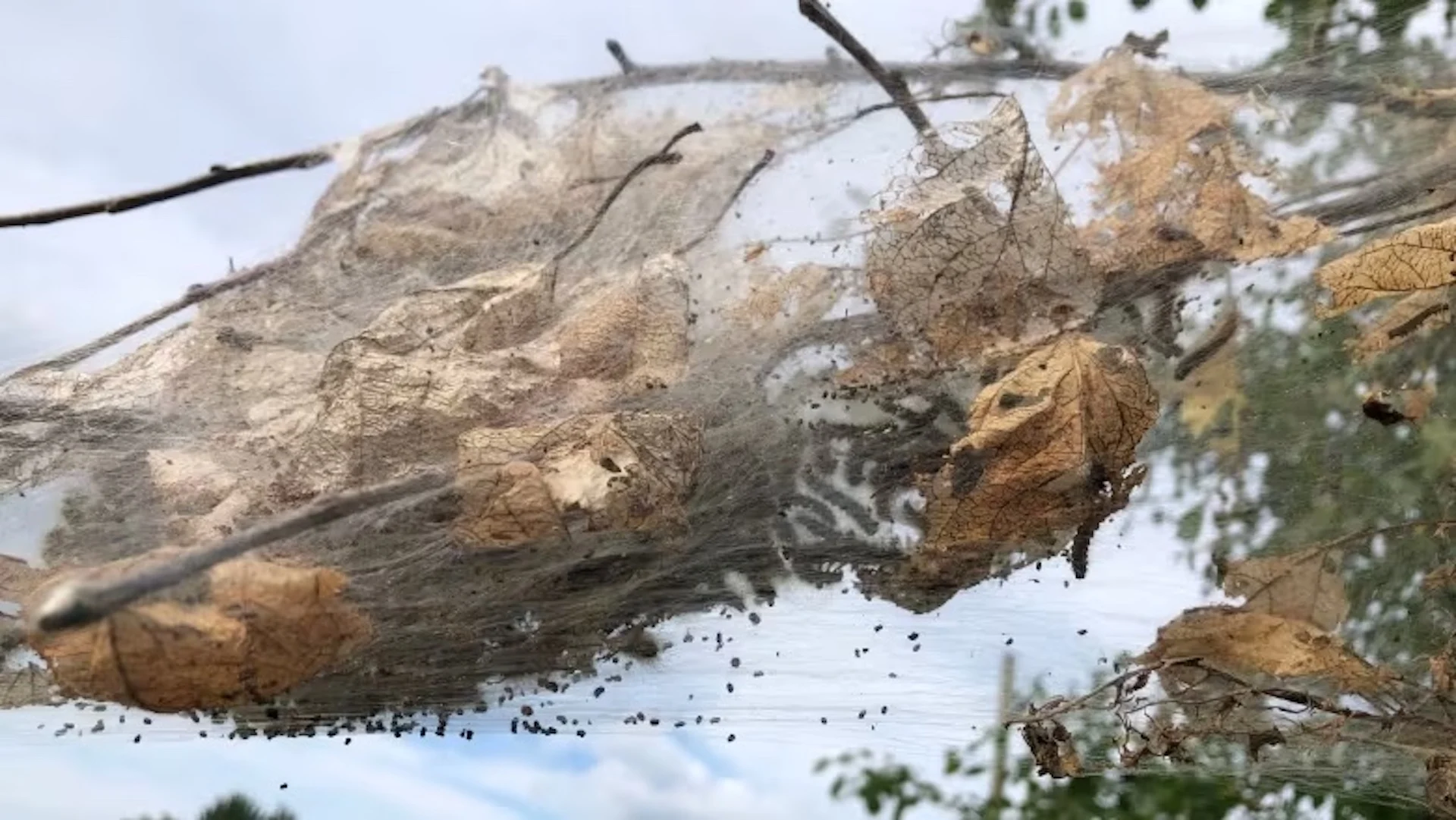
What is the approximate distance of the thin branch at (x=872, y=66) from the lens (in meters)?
1.33

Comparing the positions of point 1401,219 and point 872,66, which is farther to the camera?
point 872,66

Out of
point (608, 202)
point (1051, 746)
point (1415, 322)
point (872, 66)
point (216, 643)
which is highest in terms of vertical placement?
point (872, 66)

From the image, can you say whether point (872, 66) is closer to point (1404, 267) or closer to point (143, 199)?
point (1404, 267)

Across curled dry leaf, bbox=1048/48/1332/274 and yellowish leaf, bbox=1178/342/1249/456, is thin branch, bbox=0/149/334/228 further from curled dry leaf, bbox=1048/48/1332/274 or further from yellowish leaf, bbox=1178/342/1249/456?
yellowish leaf, bbox=1178/342/1249/456

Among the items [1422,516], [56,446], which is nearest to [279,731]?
[56,446]

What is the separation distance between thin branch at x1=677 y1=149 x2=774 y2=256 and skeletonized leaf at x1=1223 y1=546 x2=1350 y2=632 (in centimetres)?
71

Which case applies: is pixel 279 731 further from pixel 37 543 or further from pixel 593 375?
pixel 593 375

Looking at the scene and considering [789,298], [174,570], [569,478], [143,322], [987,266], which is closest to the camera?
[174,570]

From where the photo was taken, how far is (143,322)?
1.49 m

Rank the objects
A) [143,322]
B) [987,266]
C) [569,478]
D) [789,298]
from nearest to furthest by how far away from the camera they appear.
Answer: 1. [569,478]
2. [987,266]
3. [789,298]
4. [143,322]

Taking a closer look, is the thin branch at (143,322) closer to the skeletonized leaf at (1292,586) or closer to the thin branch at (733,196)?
the thin branch at (733,196)

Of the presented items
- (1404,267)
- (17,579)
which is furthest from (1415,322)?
(17,579)

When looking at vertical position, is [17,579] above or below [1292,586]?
above

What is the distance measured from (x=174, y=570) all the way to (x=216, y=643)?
0.31 ft
